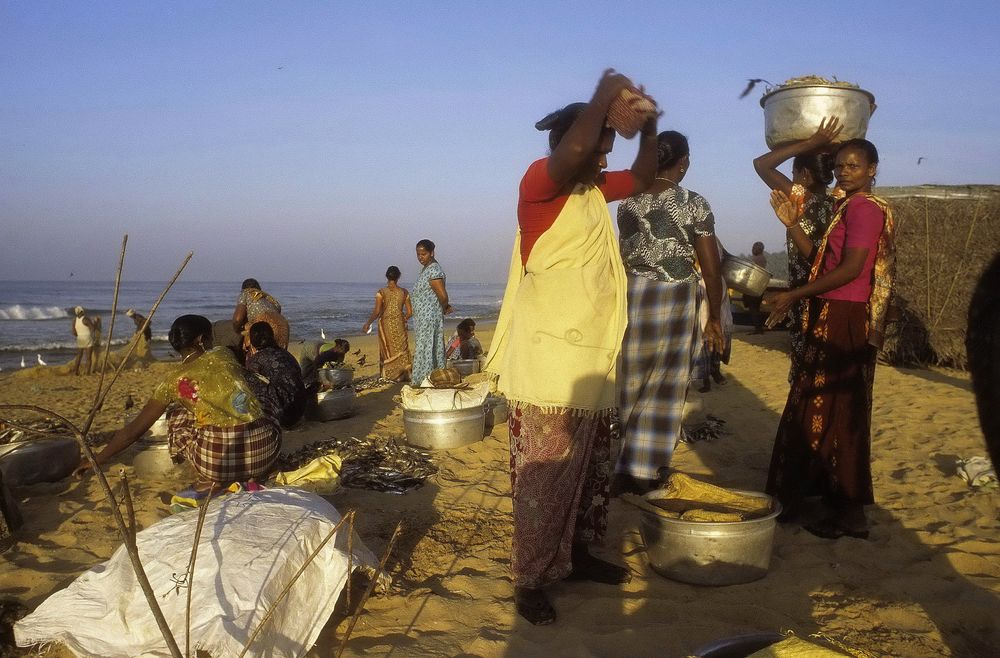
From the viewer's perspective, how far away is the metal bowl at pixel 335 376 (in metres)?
7.57

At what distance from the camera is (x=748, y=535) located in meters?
3.00

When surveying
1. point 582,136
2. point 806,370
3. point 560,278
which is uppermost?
point 582,136

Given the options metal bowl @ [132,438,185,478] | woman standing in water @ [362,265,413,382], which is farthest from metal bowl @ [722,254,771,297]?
woman standing in water @ [362,265,413,382]

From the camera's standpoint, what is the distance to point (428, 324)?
30.0 feet

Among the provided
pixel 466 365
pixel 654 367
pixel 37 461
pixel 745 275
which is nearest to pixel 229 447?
pixel 37 461

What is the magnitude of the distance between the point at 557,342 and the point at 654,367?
157 cm

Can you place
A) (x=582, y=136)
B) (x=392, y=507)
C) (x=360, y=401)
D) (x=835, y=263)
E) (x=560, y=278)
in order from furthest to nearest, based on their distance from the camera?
1. (x=360, y=401)
2. (x=392, y=507)
3. (x=835, y=263)
4. (x=560, y=278)
5. (x=582, y=136)

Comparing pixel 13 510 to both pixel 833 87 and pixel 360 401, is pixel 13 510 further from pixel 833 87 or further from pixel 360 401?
pixel 833 87

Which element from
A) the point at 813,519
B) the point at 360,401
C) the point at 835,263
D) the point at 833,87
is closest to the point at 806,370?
the point at 835,263

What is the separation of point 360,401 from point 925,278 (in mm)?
7437

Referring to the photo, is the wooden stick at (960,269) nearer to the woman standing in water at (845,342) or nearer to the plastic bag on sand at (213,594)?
the woman standing in water at (845,342)

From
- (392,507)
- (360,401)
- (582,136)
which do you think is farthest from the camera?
(360,401)

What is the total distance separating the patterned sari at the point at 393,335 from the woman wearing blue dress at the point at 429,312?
39.3 inches

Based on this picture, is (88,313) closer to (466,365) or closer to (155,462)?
(466,365)
